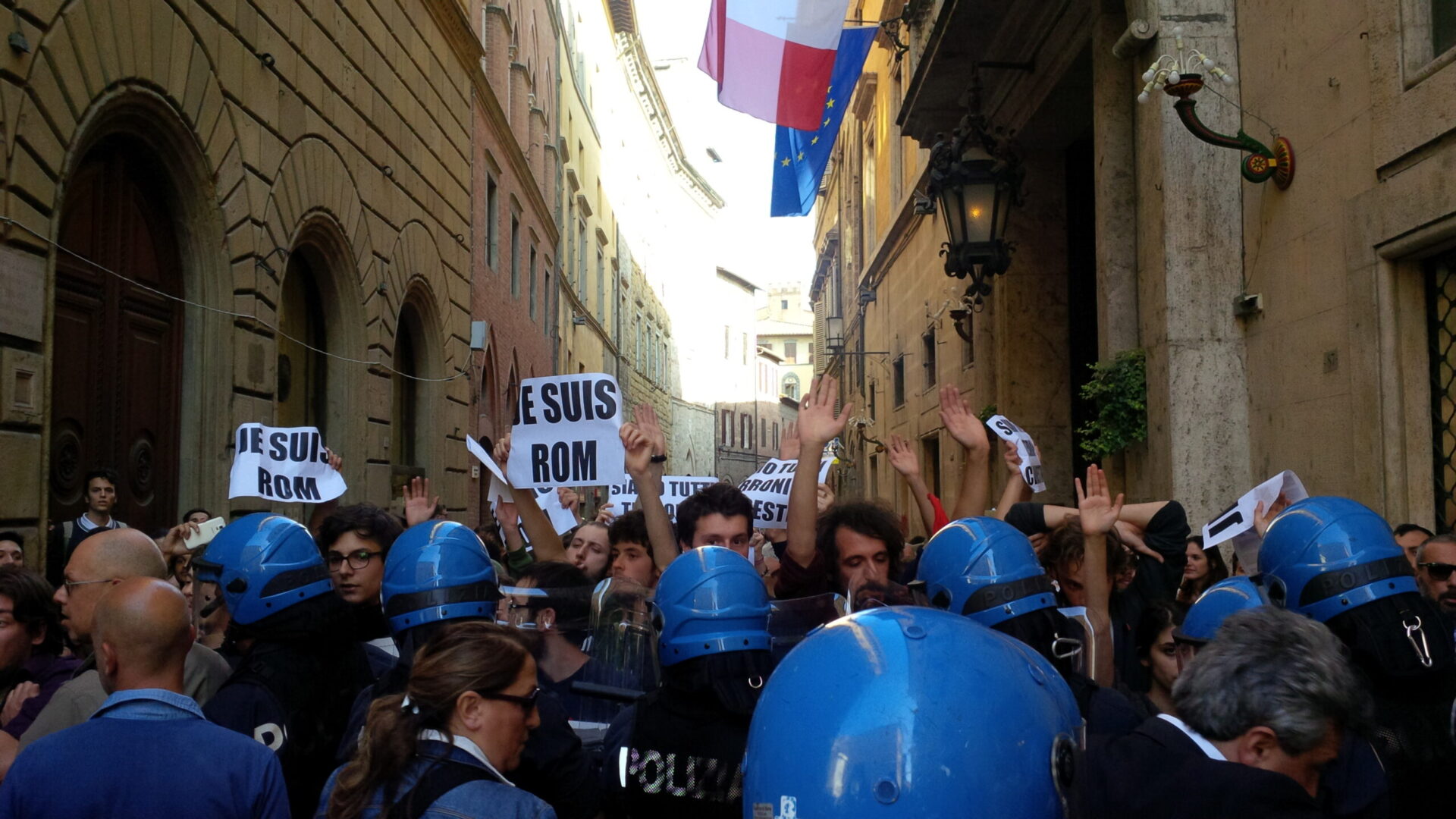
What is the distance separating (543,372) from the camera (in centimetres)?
2667

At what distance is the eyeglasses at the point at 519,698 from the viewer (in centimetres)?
253

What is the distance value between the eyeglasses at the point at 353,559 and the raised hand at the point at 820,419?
159cm

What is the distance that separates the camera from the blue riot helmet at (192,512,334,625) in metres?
3.45

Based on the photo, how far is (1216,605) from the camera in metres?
3.16

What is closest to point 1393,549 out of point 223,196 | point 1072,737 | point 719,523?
point 1072,737

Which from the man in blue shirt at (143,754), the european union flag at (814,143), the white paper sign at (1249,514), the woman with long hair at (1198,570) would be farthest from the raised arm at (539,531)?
the european union flag at (814,143)

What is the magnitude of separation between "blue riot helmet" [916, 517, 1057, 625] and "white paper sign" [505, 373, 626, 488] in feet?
11.0

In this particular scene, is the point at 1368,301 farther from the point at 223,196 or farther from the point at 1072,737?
the point at 223,196

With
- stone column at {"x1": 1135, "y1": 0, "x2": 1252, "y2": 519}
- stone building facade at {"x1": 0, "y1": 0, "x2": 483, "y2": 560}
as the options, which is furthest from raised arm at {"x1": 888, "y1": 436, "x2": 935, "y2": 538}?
stone building facade at {"x1": 0, "y1": 0, "x2": 483, "y2": 560}

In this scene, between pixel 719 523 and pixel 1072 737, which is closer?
pixel 1072 737

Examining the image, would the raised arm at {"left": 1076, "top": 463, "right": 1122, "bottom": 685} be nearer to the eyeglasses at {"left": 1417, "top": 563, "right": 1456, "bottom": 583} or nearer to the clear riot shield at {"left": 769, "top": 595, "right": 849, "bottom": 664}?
the clear riot shield at {"left": 769, "top": 595, "right": 849, "bottom": 664}

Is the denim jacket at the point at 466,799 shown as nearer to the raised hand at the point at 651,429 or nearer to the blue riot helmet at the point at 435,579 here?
the blue riot helmet at the point at 435,579

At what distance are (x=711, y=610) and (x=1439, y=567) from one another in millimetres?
3310

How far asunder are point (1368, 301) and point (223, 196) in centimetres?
769
